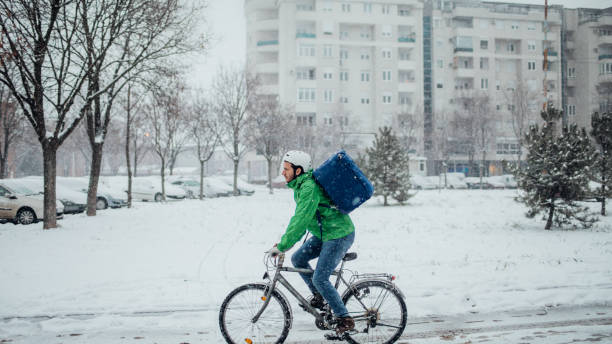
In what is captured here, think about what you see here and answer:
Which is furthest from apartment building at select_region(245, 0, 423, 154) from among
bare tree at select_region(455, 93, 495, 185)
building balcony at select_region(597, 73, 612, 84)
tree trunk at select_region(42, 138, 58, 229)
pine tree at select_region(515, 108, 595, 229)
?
tree trunk at select_region(42, 138, 58, 229)

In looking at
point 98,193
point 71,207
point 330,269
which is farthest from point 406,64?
point 330,269

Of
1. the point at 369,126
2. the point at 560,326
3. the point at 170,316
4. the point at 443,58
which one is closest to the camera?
the point at 560,326

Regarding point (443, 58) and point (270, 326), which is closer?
point (270, 326)

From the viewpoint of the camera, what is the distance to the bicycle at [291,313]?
4.09 m

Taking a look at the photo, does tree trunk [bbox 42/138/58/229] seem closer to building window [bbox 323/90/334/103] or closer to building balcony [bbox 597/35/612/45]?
building window [bbox 323/90/334/103]

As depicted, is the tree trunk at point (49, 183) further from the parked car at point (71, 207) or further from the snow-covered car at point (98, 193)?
the snow-covered car at point (98, 193)

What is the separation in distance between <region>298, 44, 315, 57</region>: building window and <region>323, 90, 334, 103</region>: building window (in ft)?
18.3

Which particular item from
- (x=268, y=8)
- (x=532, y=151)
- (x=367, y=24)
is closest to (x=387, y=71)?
(x=367, y=24)

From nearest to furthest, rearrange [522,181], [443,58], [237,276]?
[237,276], [522,181], [443,58]

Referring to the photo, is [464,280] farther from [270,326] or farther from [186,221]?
[186,221]

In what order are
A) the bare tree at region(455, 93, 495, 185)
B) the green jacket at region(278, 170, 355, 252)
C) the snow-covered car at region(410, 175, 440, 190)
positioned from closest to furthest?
1. the green jacket at region(278, 170, 355, 252)
2. the snow-covered car at region(410, 175, 440, 190)
3. the bare tree at region(455, 93, 495, 185)

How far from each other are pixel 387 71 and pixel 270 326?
61.6m

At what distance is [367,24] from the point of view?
205 ft

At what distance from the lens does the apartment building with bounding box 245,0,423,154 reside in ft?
196
